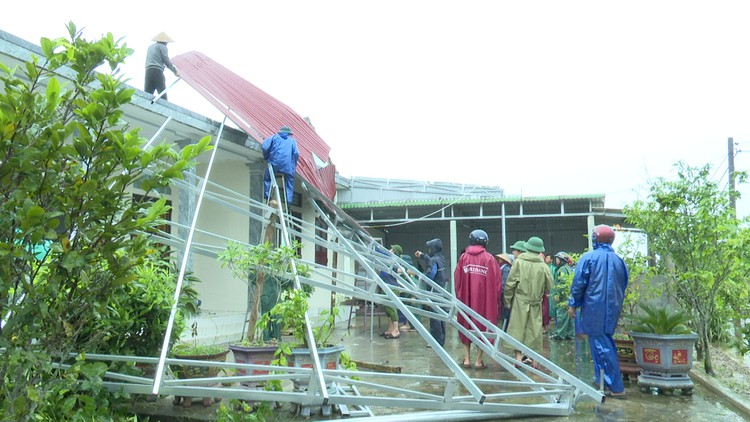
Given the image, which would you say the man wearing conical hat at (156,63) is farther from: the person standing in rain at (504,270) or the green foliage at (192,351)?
the person standing in rain at (504,270)

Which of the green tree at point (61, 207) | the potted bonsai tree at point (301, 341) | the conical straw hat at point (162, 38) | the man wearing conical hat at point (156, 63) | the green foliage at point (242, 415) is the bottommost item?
the green foliage at point (242, 415)

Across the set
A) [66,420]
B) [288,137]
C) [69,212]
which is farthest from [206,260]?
[69,212]

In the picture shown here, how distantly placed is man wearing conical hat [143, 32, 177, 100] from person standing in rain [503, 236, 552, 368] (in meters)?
5.35

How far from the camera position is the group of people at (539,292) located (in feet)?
17.0

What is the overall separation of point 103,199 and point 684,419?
454 cm

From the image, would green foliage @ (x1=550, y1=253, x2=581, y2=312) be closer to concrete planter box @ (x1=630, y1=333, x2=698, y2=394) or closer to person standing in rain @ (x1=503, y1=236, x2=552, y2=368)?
person standing in rain @ (x1=503, y1=236, x2=552, y2=368)

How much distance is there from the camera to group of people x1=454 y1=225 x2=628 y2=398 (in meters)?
5.18

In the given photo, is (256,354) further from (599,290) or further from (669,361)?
(669,361)

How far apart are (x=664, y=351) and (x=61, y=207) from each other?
5190mm

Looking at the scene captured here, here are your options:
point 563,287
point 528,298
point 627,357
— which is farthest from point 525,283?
point 627,357

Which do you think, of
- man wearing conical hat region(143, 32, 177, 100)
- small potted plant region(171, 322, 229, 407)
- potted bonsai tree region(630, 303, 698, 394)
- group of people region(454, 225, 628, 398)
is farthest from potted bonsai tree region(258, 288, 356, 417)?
man wearing conical hat region(143, 32, 177, 100)

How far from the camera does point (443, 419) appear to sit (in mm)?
3758

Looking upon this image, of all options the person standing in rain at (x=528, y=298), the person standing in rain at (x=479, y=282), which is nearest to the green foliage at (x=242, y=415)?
the person standing in rain at (x=479, y=282)

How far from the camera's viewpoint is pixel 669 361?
5.17 metres
